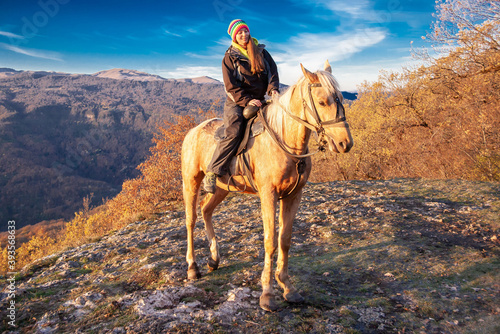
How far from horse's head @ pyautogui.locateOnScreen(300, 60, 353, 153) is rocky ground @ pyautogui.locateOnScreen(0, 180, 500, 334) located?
2.18 metres

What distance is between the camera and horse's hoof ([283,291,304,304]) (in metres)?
3.84

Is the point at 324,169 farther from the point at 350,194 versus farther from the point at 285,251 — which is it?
the point at 285,251

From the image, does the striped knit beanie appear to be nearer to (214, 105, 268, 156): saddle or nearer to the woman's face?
the woman's face

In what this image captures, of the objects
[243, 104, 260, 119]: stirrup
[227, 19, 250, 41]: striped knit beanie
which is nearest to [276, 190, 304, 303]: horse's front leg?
[243, 104, 260, 119]: stirrup

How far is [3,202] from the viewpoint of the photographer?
483 ft

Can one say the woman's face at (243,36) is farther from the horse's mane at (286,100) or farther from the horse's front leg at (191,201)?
the horse's front leg at (191,201)

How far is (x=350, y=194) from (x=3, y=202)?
192m

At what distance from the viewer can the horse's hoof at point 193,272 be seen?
15.8 feet

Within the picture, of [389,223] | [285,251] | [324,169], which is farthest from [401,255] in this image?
[324,169]

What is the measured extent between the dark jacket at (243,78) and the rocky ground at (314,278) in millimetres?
2887

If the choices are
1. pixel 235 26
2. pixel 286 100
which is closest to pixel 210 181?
pixel 286 100

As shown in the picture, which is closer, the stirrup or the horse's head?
the horse's head

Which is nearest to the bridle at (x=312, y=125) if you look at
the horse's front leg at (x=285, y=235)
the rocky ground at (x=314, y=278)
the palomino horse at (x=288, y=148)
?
the palomino horse at (x=288, y=148)

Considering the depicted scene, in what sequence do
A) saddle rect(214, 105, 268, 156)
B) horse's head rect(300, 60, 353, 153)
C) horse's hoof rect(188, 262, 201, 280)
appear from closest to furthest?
horse's head rect(300, 60, 353, 153) → saddle rect(214, 105, 268, 156) → horse's hoof rect(188, 262, 201, 280)
